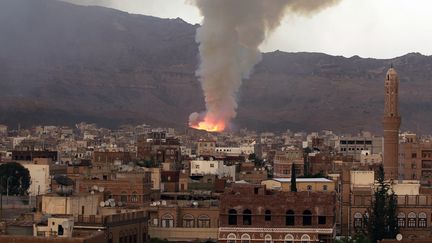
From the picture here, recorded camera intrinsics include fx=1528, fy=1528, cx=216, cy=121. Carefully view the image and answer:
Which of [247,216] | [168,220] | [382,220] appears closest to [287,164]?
[168,220]

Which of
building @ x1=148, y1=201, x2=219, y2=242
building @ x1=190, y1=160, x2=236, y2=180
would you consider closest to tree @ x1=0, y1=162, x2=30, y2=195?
building @ x1=190, y1=160, x2=236, y2=180

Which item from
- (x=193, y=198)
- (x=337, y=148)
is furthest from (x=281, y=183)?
(x=337, y=148)

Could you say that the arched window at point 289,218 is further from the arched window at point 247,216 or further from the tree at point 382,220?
the tree at point 382,220

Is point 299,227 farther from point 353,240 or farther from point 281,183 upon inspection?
point 281,183

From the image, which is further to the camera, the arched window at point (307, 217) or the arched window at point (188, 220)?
the arched window at point (188, 220)

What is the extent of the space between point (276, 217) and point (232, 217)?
5.07 feet

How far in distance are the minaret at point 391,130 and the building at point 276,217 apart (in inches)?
1834

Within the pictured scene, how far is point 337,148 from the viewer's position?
558 feet

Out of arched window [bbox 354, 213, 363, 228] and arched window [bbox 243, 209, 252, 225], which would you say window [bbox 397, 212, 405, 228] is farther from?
arched window [bbox 243, 209, 252, 225]

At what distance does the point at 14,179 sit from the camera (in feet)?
292

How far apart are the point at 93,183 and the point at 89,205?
21.8 metres

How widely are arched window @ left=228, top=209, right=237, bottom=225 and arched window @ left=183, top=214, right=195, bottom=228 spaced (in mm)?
12429

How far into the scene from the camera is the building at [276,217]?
52.2m

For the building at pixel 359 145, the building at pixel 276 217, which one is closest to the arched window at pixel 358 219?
the building at pixel 276 217
